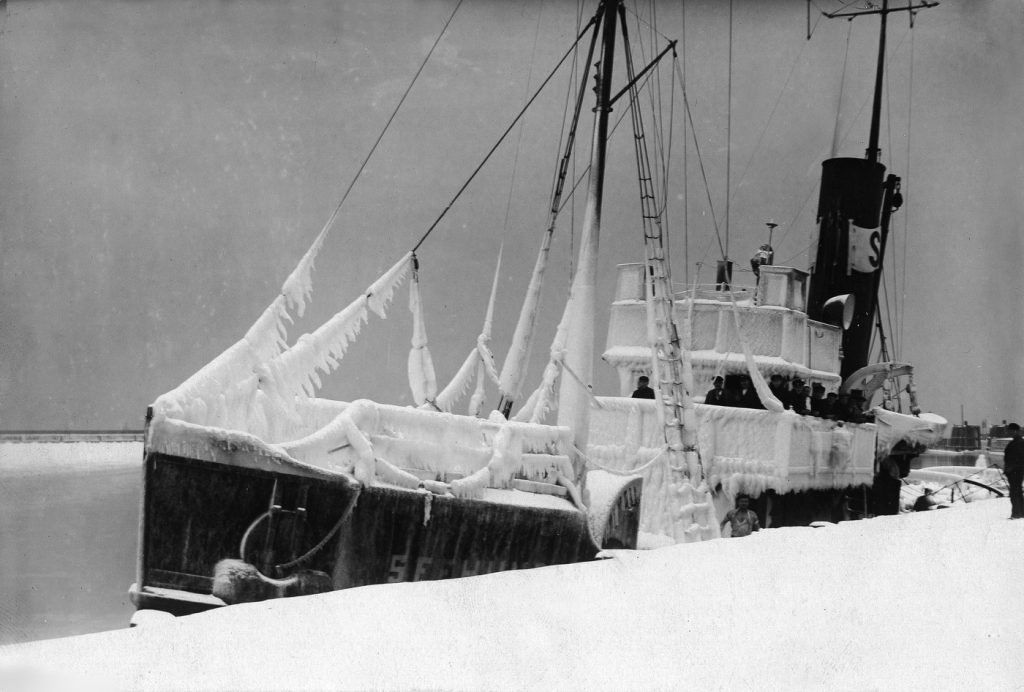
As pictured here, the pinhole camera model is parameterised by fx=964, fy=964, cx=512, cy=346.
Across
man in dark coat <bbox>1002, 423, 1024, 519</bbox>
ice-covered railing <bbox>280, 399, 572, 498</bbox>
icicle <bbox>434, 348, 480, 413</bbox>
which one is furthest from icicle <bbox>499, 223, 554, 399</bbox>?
man in dark coat <bbox>1002, 423, 1024, 519</bbox>

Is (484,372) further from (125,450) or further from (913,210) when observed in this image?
(125,450)

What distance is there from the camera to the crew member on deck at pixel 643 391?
16.5m

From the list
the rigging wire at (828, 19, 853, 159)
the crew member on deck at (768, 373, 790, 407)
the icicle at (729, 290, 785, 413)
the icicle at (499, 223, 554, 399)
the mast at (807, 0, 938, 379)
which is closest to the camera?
the icicle at (499, 223, 554, 399)

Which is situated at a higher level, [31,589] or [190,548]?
[190,548]

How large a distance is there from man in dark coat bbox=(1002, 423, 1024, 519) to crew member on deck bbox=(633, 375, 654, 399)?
222 inches

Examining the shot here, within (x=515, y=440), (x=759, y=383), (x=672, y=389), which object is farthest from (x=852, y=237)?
(x=515, y=440)

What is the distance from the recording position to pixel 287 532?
7859mm

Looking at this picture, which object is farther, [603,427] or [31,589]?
[603,427]

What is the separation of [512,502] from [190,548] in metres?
3.29

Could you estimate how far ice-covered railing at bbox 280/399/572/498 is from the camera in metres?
8.27

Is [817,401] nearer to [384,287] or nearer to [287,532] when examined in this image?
[384,287]

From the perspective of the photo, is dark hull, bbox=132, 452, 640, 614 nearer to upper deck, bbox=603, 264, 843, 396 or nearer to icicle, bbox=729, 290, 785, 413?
icicle, bbox=729, 290, 785, 413

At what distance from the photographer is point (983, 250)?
10453 mm

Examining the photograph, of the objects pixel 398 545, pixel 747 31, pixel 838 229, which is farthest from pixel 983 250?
pixel 838 229
